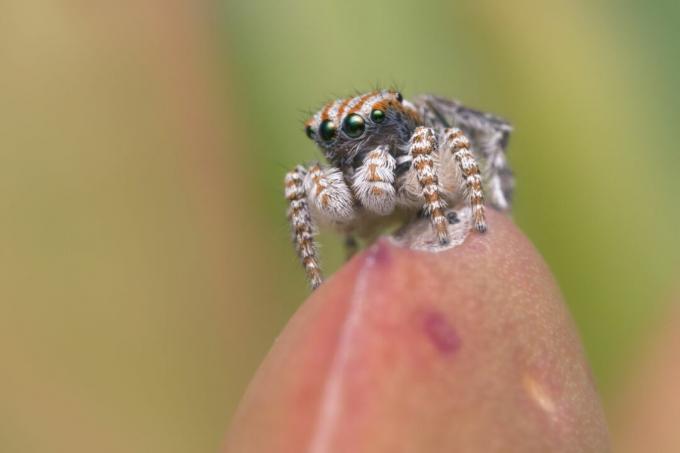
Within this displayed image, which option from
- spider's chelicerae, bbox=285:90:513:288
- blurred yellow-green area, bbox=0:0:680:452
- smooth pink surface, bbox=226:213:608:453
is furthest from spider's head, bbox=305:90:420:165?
smooth pink surface, bbox=226:213:608:453

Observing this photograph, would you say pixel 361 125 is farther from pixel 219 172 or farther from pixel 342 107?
pixel 219 172

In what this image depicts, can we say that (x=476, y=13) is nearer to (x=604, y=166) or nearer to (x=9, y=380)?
(x=604, y=166)

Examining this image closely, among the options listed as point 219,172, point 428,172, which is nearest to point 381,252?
point 428,172

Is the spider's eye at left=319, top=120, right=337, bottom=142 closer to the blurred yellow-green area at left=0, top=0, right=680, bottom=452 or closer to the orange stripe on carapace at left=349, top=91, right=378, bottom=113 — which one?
the orange stripe on carapace at left=349, top=91, right=378, bottom=113

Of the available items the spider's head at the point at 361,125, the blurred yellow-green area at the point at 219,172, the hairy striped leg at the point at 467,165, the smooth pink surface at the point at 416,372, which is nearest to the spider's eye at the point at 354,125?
the spider's head at the point at 361,125

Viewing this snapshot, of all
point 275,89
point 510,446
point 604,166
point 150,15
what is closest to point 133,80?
point 150,15
